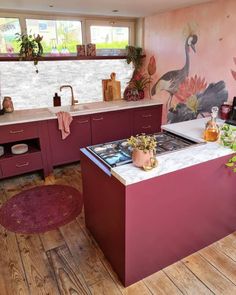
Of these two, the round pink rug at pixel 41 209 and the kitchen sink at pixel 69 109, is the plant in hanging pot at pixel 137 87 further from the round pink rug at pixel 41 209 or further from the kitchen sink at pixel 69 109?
the round pink rug at pixel 41 209

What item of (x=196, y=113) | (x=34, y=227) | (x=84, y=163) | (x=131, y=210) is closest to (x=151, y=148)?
(x=131, y=210)

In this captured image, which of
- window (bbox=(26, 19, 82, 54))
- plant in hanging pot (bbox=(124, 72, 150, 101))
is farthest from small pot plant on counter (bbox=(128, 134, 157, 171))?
window (bbox=(26, 19, 82, 54))

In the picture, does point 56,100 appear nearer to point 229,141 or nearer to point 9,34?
point 9,34

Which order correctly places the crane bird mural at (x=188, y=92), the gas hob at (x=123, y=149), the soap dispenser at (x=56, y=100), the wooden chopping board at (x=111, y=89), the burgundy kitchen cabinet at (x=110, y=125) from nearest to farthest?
the gas hob at (x=123, y=149), the crane bird mural at (x=188, y=92), the burgundy kitchen cabinet at (x=110, y=125), the soap dispenser at (x=56, y=100), the wooden chopping board at (x=111, y=89)

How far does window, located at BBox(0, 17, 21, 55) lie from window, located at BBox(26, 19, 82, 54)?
0.53ft

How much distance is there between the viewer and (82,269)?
1.83 meters

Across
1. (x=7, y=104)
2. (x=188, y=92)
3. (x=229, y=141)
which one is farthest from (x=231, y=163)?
(x=7, y=104)

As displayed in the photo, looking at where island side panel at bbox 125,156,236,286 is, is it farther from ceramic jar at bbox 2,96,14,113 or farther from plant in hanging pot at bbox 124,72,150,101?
ceramic jar at bbox 2,96,14,113

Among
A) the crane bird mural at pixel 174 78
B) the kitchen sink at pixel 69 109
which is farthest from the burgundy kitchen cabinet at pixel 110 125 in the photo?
the crane bird mural at pixel 174 78

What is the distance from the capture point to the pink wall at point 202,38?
247 cm

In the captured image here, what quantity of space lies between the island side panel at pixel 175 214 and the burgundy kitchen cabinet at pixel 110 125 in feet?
6.42

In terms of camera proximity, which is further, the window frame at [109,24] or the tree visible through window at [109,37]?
the tree visible through window at [109,37]

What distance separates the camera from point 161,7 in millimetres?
2875

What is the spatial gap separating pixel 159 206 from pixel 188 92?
1.99 m
